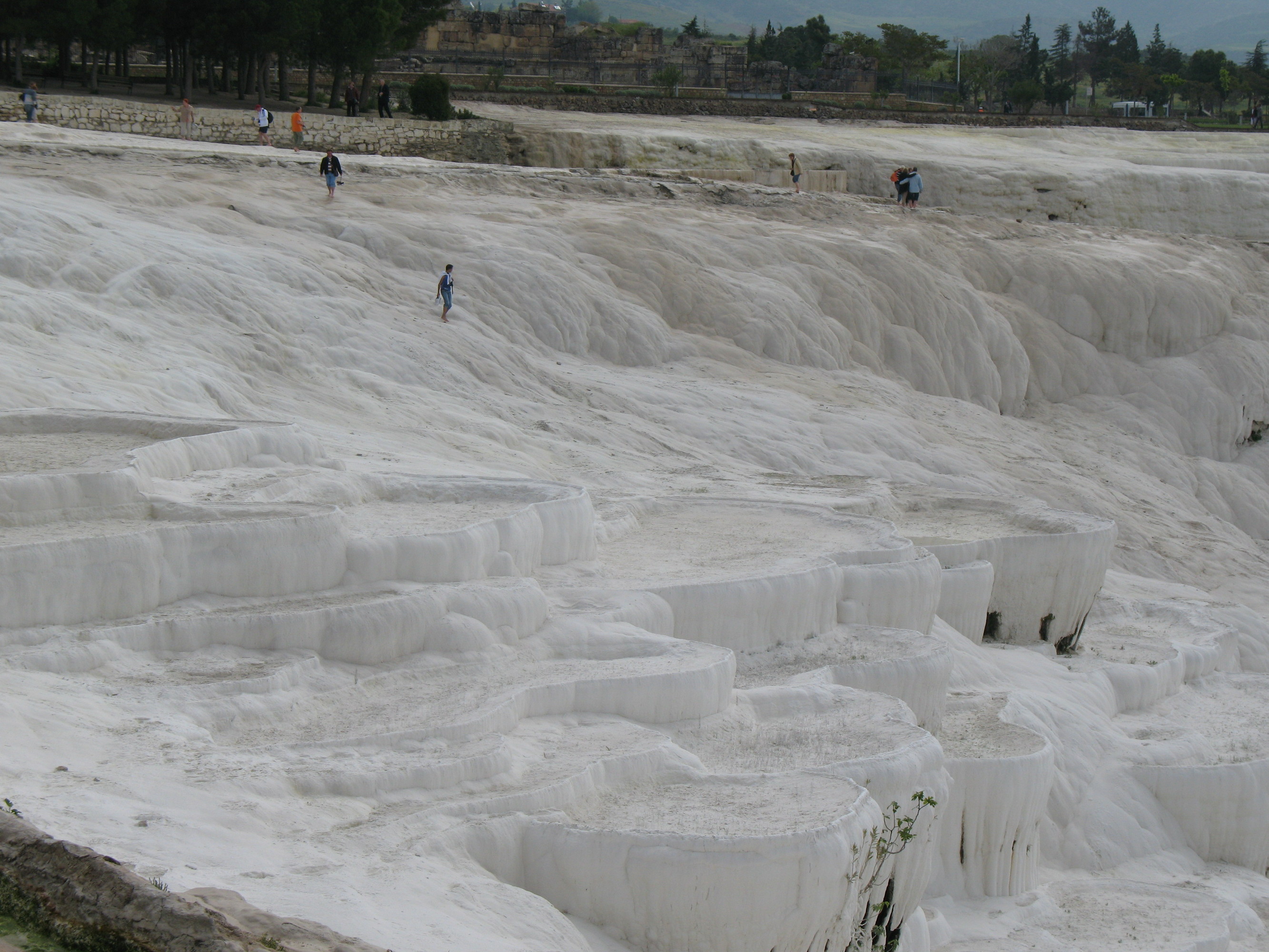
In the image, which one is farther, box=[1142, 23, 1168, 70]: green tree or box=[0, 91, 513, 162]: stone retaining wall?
box=[1142, 23, 1168, 70]: green tree

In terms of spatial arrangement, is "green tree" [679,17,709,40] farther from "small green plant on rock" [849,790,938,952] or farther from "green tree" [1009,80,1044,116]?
"small green plant on rock" [849,790,938,952]

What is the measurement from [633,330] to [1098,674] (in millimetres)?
8243

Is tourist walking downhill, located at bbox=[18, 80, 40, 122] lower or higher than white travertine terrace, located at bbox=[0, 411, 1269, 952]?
higher

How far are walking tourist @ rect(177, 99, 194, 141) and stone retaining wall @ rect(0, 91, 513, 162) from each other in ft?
0.28

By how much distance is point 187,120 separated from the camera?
2319 centimetres

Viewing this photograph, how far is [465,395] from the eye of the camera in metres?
15.2

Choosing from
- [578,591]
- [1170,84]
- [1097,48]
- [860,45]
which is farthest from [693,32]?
[578,591]

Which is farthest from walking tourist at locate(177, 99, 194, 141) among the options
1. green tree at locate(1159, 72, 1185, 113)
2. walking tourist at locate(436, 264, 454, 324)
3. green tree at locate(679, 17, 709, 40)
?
green tree at locate(1159, 72, 1185, 113)

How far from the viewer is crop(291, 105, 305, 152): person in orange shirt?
2295 cm

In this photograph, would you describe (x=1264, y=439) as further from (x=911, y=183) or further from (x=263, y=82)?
(x=263, y=82)

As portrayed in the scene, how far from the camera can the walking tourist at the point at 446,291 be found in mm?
16312

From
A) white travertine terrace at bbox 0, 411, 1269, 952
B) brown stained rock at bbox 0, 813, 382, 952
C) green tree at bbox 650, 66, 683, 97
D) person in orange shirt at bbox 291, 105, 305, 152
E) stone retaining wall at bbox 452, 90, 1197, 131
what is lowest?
white travertine terrace at bbox 0, 411, 1269, 952

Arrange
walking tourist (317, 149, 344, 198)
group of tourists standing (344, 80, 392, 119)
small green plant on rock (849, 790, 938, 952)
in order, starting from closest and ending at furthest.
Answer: small green plant on rock (849, 790, 938, 952)
walking tourist (317, 149, 344, 198)
group of tourists standing (344, 80, 392, 119)

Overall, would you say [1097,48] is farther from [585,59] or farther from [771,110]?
[771,110]
